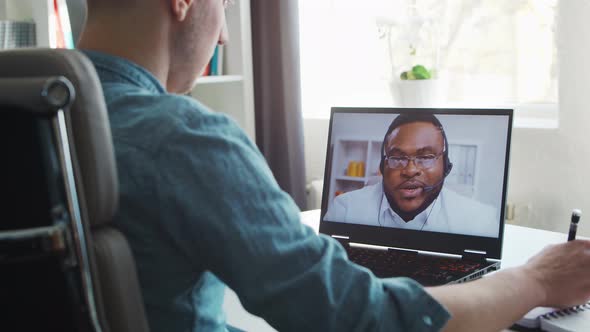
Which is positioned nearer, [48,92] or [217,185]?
[48,92]

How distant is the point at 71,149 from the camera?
0.58 meters

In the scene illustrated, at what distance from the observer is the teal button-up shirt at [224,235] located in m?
0.67

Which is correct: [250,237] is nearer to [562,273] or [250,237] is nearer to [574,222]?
[562,273]

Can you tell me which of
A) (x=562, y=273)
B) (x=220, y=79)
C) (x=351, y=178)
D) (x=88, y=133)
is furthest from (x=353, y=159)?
(x=220, y=79)

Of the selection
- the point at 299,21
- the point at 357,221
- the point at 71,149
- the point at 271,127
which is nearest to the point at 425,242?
the point at 357,221

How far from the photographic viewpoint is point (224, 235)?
0.66 metres

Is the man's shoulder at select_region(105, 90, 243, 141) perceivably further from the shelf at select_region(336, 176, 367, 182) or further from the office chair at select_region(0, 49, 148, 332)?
the shelf at select_region(336, 176, 367, 182)

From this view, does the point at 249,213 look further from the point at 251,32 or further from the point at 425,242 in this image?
the point at 251,32

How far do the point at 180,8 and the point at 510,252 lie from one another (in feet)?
3.05

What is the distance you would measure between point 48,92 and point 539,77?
2185mm

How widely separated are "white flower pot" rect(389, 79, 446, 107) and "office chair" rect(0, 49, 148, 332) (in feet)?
5.90

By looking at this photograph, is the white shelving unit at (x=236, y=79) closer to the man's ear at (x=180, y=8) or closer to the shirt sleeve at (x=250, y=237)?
the man's ear at (x=180, y=8)

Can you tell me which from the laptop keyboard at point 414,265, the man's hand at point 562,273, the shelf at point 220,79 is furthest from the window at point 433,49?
the man's hand at point 562,273

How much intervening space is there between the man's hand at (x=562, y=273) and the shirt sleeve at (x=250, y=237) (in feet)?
1.16
